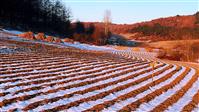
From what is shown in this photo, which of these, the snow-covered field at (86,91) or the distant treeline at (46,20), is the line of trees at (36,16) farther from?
the snow-covered field at (86,91)

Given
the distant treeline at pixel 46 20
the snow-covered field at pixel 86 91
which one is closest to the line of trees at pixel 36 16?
the distant treeline at pixel 46 20

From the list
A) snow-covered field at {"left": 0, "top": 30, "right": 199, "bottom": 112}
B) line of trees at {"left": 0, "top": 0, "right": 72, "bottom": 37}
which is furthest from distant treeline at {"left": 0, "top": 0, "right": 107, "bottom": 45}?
snow-covered field at {"left": 0, "top": 30, "right": 199, "bottom": 112}

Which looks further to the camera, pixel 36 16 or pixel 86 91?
pixel 36 16

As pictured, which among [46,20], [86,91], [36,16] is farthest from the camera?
[46,20]

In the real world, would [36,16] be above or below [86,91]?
above

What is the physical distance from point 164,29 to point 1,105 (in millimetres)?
175781

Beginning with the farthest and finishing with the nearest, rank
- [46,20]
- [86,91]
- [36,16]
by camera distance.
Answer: [46,20] → [36,16] → [86,91]

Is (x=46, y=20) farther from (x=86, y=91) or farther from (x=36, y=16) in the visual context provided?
(x=86, y=91)

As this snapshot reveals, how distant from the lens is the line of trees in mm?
91438

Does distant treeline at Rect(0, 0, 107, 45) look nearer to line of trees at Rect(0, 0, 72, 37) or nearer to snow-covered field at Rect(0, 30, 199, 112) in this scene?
line of trees at Rect(0, 0, 72, 37)

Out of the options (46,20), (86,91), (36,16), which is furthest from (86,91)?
(46,20)

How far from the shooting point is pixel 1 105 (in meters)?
15.0

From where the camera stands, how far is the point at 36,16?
335 feet

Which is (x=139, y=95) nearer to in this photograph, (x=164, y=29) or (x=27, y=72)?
(x=27, y=72)
